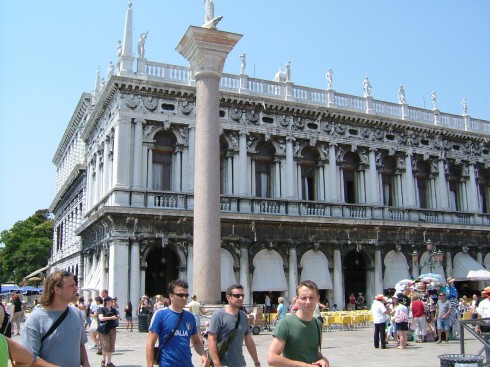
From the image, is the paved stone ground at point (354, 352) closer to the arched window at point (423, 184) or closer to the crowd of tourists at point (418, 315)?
the crowd of tourists at point (418, 315)

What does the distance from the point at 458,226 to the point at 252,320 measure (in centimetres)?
1792

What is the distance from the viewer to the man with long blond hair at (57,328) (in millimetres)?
5164

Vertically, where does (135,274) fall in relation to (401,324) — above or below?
above

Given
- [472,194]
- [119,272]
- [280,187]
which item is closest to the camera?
[119,272]

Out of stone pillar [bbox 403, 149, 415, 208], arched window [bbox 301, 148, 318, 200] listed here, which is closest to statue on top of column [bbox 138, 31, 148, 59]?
arched window [bbox 301, 148, 318, 200]

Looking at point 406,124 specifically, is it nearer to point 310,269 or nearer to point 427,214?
point 427,214

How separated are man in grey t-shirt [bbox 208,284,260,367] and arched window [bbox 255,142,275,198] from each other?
23.3m

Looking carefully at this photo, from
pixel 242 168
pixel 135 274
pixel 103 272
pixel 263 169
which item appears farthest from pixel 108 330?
pixel 263 169

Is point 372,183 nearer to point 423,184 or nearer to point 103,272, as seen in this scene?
point 423,184

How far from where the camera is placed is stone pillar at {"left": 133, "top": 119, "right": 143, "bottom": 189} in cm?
2752

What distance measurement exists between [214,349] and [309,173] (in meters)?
25.6

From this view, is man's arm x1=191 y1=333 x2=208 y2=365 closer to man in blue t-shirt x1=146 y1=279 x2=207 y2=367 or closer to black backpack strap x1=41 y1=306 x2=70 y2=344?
man in blue t-shirt x1=146 y1=279 x2=207 y2=367

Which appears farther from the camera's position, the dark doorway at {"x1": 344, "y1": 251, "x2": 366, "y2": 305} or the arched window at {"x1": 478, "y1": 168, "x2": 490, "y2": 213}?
the arched window at {"x1": 478, "y1": 168, "x2": 490, "y2": 213}

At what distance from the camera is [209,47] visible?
15555mm
